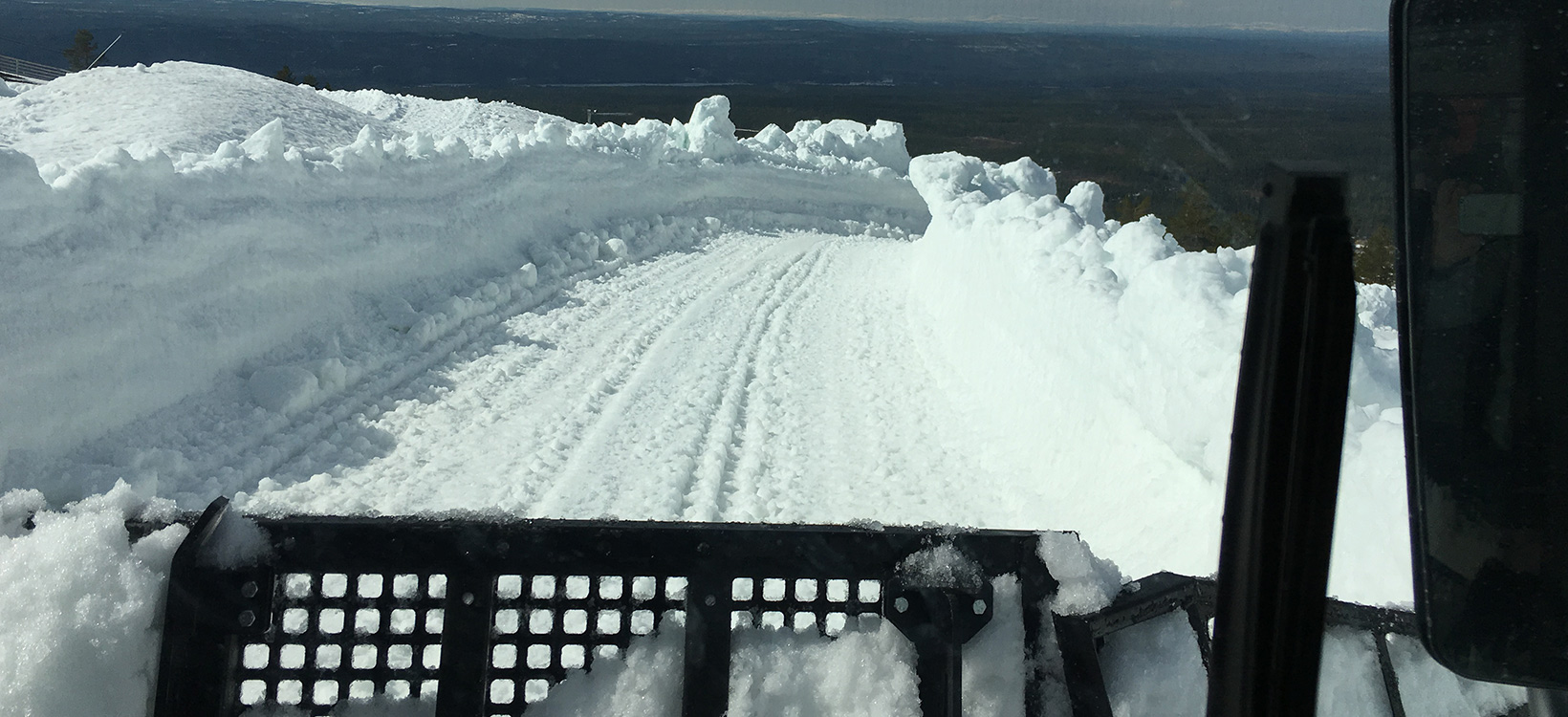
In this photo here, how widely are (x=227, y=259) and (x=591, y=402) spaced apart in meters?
2.83

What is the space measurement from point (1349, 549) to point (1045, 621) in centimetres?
219

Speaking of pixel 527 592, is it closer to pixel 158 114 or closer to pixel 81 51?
pixel 158 114

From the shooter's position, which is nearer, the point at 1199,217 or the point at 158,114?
the point at 1199,217

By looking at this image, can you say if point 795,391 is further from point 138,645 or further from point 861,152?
point 861,152

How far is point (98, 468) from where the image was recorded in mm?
4926

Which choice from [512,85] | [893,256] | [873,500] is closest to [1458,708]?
[873,500]

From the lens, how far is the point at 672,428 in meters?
5.87

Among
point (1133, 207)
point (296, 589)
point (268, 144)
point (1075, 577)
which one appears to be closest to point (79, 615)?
point (296, 589)

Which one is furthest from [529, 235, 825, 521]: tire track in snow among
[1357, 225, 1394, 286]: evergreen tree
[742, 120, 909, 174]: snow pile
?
[742, 120, 909, 174]: snow pile

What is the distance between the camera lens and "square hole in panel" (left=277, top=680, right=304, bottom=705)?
5.32 feet

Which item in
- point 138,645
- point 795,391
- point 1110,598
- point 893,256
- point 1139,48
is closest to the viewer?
point 138,645

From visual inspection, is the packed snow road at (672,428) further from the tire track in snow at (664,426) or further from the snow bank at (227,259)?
Result: the snow bank at (227,259)

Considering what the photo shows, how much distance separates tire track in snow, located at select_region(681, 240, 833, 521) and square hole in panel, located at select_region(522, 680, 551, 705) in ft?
7.31

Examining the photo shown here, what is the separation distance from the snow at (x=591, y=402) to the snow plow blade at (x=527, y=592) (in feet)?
0.12
